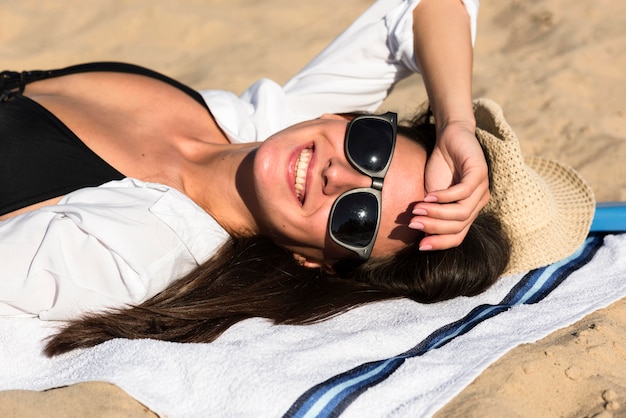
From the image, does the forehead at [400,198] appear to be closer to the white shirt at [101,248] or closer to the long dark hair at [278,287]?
the long dark hair at [278,287]

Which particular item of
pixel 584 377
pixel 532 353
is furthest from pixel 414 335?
pixel 584 377

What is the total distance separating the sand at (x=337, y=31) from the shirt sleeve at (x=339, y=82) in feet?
2.77

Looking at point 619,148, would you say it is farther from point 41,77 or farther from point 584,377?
point 41,77

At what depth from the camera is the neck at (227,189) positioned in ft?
8.68

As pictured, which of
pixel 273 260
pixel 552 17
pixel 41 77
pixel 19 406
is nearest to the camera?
pixel 19 406

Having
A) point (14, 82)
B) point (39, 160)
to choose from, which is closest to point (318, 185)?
point (39, 160)

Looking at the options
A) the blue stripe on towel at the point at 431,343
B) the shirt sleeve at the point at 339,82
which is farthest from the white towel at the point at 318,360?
the shirt sleeve at the point at 339,82

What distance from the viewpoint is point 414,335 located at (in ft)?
7.56

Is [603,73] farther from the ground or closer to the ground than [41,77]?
closer to the ground

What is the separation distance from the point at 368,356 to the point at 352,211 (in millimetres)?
459

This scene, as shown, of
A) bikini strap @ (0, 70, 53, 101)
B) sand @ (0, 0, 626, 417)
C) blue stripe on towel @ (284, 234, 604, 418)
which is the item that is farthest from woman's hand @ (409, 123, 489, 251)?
bikini strap @ (0, 70, 53, 101)

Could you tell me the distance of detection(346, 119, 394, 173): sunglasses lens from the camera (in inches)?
94.9

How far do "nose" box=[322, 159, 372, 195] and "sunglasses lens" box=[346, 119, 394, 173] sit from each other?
35 mm

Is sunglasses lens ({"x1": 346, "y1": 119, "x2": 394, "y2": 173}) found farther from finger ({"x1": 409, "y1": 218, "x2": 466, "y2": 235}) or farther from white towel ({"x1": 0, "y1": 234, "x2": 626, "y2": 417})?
white towel ({"x1": 0, "y1": 234, "x2": 626, "y2": 417})
